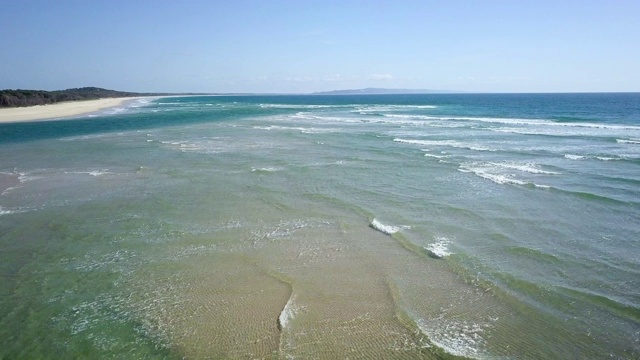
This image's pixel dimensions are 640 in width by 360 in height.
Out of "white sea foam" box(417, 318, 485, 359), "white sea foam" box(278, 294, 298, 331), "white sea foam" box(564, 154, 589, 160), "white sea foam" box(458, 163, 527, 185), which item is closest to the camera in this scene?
"white sea foam" box(417, 318, 485, 359)

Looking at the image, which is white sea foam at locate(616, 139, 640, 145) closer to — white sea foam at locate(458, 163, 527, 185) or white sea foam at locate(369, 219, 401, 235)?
white sea foam at locate(458, 163, 527, 185)

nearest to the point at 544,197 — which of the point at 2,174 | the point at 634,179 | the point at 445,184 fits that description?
the point at 445,184

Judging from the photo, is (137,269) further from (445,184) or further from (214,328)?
(445,184)

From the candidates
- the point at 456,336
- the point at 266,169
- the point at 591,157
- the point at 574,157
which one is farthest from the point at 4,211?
the point at 591,157

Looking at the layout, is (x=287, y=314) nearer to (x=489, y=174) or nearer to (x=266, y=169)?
(x=266, y=169)

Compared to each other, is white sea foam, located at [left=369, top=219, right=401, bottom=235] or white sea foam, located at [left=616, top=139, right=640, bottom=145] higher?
white sea foam, located at [left=616, top=139, right=640, bottom=145]

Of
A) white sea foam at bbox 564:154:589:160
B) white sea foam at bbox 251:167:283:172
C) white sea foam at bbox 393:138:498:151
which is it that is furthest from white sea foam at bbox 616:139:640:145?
white sea foam at bbox 251:167:283:172
